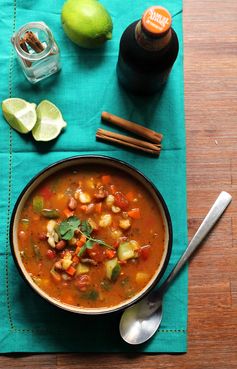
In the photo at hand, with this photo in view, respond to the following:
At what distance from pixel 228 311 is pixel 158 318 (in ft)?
0.95

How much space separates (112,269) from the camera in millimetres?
1803

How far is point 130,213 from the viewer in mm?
1855

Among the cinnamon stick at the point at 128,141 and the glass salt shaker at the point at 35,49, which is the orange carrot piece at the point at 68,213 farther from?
the glass salt shaker at the point at 35,49

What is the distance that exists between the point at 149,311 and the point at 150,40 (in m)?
1.01

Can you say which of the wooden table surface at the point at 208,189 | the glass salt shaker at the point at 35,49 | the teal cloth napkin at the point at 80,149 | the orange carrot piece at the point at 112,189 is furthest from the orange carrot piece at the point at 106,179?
the glass salt shaker at the point at 35,49

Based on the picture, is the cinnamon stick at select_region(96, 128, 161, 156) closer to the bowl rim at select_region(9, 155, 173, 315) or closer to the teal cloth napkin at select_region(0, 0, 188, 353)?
the teal cloth napkin at select_region(0, 0, 188, 353)

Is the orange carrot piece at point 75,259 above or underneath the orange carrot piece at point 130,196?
underneath

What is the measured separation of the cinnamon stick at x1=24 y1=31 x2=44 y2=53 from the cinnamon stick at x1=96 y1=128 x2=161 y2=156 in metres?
0.39

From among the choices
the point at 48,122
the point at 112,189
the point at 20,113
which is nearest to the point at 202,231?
the point at 112,189

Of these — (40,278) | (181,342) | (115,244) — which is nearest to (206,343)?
(181,342)

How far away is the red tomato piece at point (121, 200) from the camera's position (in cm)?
185

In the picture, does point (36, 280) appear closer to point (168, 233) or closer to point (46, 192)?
point (46, 192)

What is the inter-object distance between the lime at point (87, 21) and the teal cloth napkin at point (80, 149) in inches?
3.6

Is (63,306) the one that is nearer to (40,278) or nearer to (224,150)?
(40,278)
